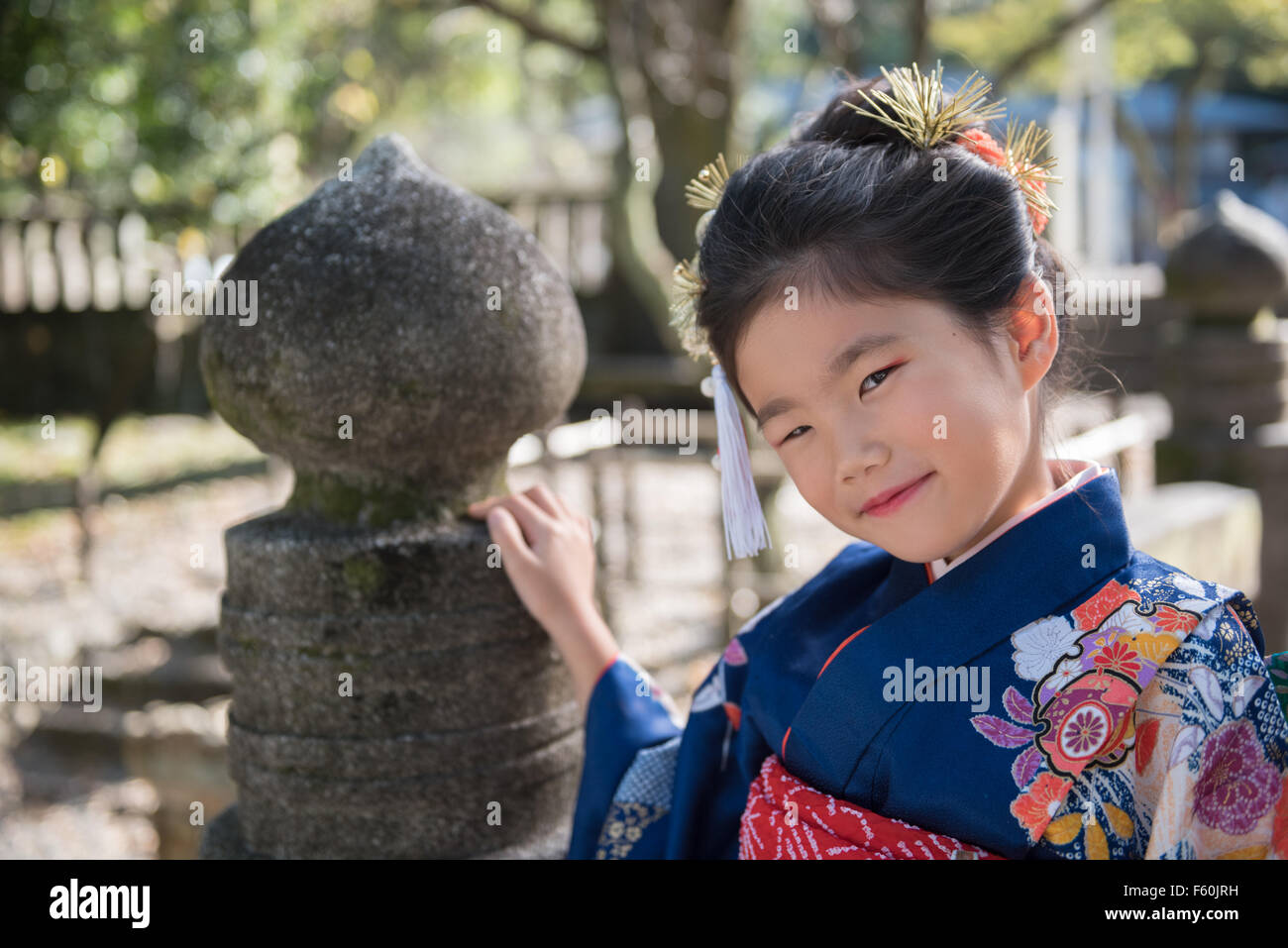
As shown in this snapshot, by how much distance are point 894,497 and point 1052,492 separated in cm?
25

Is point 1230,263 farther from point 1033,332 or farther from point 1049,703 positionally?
point 1049,703

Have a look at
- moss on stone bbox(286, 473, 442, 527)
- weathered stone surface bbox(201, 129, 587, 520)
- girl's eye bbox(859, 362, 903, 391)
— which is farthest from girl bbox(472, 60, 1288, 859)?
moss on stone bbox(286, 473, 442, 527)

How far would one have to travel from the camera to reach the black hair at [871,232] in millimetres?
1407

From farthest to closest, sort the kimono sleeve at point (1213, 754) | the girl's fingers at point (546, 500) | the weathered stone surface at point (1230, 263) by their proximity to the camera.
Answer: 1. the weathered stone surface at point (1230, 263)
2. the girl's fingers at point (546, 500)
3. the kimono sleeve at point (1213, 754)

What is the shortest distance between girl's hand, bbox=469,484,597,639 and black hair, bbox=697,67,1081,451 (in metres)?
0.39

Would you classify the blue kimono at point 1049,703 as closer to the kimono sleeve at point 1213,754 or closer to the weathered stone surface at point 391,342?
the kimono sleeve at point 1213,754

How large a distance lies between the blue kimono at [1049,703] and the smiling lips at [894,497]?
0.48 feet

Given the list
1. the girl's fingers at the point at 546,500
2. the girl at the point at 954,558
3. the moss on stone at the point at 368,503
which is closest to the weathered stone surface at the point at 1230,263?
the girl at the point at 954,558

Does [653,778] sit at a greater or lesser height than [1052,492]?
lesser

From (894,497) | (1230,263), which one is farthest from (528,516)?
(1230,263)

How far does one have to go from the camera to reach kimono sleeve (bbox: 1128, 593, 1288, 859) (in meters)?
1.26

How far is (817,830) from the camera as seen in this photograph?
4.65 feet
